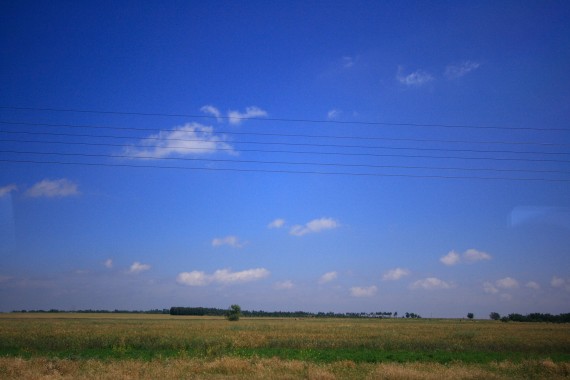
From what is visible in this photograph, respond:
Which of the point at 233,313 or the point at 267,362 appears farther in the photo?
the point at 233,313

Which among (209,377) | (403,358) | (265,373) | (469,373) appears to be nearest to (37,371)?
(209,377)

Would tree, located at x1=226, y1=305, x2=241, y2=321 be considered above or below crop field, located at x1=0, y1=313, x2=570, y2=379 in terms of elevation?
below

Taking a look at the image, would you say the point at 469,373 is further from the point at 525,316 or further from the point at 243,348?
the point at 525,316

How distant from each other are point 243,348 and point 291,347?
3.66 metres

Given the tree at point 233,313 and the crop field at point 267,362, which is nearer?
the crop field at point 267,362

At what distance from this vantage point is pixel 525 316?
400 ft

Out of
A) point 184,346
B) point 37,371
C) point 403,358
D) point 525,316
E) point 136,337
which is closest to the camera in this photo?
point 37,371

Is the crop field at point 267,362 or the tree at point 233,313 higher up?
the crop field at point 267,362

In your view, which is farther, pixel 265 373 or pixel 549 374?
pixel 549 374

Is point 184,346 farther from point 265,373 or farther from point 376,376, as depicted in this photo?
point 376,376

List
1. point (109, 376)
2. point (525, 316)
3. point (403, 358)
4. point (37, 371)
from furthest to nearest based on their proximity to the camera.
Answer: point (525, 316), point (403, 358), point (37, 371), point (109, 376)

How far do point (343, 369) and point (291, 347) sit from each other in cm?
1326

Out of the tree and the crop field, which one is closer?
the crop field

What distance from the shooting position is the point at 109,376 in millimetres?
14938
